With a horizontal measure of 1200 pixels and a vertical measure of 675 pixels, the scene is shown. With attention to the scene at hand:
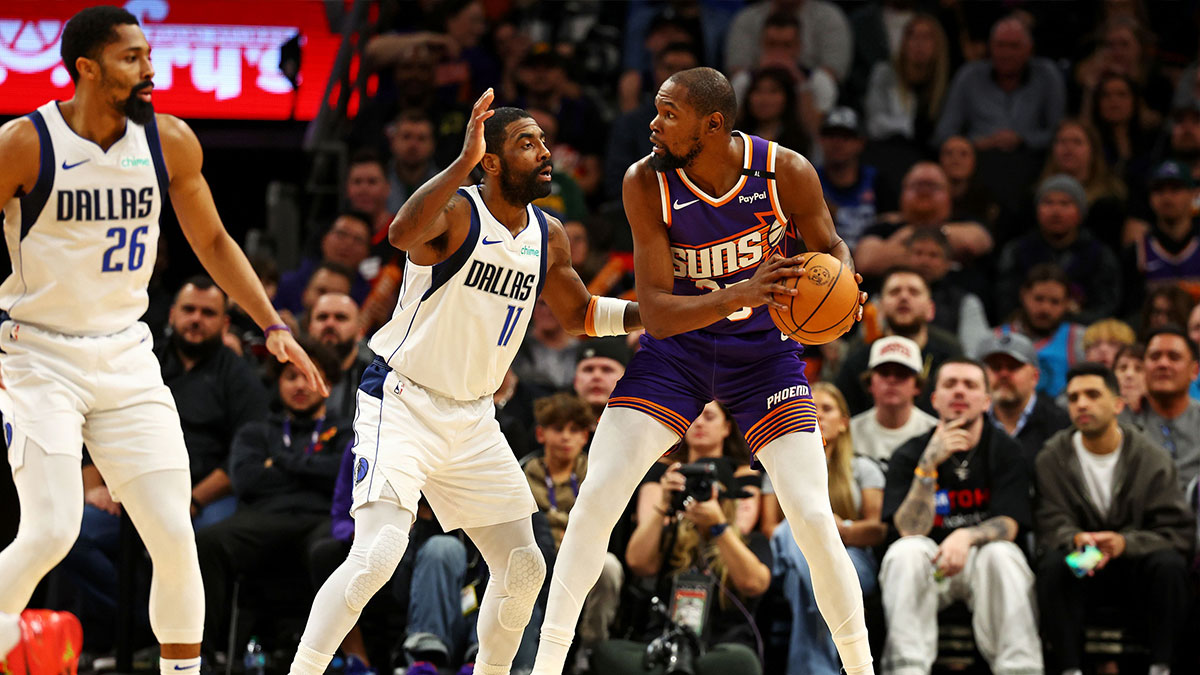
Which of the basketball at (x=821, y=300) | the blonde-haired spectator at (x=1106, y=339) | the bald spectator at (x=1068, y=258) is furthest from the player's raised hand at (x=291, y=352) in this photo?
the bald spectator at (x=1068, y=258)

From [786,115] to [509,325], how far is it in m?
5.79

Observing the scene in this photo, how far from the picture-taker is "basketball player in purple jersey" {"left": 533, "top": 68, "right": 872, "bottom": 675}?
5.11 meters

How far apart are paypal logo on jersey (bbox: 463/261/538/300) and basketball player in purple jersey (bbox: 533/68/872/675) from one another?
44cm

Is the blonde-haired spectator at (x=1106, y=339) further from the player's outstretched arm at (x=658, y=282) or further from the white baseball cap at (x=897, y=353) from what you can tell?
the player's outstretched arm at (x=658, y=282)

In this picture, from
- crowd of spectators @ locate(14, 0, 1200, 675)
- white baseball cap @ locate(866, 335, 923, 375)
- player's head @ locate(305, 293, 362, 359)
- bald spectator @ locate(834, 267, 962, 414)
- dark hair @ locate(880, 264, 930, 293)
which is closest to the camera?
crowd of spectators @ locate(14, 0, 1200, 675)

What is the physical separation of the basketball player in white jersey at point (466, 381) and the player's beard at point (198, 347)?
3.43m

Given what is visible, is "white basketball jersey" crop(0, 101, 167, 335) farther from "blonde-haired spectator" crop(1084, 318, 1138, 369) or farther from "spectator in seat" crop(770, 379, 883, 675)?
"blonde-haired spectator" crop(1084, 318, 1138, 369)

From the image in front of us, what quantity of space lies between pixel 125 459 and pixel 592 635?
3302mm

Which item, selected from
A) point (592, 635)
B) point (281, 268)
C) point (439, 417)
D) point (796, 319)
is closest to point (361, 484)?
point (439, 417)

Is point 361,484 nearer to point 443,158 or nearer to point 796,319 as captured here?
point 796,319

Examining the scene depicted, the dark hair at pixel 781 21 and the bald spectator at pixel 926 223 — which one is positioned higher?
the dark hair at pixel 781 21

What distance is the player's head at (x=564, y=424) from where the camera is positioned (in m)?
A: 7.70

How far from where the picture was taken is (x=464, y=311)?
529cm

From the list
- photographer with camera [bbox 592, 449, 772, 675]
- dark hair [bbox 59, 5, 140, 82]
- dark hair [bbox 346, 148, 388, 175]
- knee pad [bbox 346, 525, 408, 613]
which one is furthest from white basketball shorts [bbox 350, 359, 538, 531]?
dark hair [bbox 346, 148, 388, 175]
